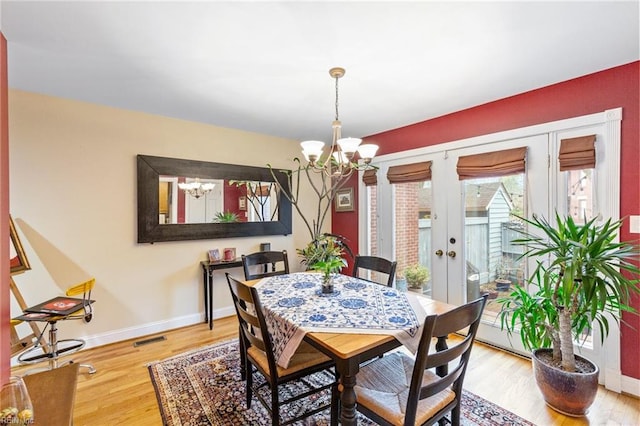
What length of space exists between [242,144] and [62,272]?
2.35 metres

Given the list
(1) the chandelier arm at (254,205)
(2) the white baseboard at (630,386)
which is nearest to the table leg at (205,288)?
(1) the chandelier arm at (254,205)

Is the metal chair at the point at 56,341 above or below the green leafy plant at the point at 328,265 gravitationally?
below

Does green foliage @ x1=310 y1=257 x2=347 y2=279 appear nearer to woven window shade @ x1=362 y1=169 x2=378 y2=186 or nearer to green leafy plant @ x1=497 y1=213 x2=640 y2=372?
green leafy plant @ x1=497 y1=213 x2=640 y2=372

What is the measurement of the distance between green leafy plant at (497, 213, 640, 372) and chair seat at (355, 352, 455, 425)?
1.11 metres

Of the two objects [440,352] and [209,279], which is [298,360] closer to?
[440,352]

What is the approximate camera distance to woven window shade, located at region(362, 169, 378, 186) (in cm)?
407

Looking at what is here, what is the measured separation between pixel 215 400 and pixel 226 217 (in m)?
2.16

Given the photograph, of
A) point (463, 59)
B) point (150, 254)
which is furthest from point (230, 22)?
point (150, 254)

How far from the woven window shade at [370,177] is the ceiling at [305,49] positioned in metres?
1.21

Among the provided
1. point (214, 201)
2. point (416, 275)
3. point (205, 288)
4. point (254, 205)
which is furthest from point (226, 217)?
point (416, 275)

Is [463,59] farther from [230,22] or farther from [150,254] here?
[150,254]

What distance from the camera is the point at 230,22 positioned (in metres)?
1.68

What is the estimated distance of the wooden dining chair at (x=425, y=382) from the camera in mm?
1193

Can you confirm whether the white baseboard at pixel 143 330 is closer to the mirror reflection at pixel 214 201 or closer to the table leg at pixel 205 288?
the table leg at pixel 205 288
